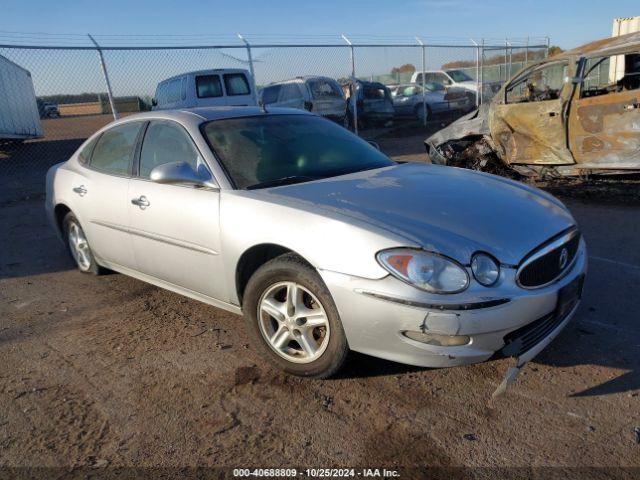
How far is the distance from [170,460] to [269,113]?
8.42ft

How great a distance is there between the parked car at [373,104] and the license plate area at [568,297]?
1430cm

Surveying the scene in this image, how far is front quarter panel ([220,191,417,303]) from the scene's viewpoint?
255cm

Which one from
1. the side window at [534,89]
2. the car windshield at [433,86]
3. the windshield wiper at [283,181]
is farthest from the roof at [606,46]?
the car windshield at [433,86]

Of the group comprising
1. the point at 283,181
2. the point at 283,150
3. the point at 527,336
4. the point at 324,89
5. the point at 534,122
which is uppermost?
the point at 324,89

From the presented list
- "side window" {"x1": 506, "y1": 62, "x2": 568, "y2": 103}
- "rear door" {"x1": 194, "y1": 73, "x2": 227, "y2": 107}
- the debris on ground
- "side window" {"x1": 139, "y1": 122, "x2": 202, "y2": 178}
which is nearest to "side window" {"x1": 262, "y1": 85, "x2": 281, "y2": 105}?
"rear door" {"x1": 194, "y1": 73, "x2": 227, "y2": 107}

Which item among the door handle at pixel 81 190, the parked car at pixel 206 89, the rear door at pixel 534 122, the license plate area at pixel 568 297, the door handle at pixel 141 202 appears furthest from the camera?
the parked car at pixel 206 89

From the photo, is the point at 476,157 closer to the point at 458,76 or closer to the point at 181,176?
the point at 181,176

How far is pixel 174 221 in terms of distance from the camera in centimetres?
347

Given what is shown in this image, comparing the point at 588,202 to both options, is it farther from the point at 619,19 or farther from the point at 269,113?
the point at 619,19

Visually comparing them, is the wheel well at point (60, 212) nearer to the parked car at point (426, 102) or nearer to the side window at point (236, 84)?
the side window at point (236, 84)

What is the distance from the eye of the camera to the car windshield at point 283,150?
3418 mm

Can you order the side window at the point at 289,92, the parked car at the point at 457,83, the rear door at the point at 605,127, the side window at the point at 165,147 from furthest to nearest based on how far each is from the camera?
1. the parked car at the point at 457,83
2. the side window at the point at 289,92
3. the rear door at the point at 605,127
4. the side window at the point at 165,147

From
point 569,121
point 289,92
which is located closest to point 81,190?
point 569,121

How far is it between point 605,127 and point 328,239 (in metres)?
5.26
